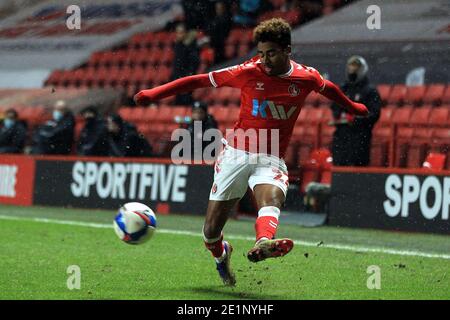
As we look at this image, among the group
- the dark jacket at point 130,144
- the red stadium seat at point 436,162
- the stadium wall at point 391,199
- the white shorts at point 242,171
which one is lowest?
the white shorts at point 242,171

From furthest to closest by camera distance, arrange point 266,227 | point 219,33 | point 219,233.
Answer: point 219,33
point 219,233
point 266,227

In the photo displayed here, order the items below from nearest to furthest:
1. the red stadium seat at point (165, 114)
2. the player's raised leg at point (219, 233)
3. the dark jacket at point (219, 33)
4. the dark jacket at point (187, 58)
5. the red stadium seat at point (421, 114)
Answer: the player's raised leg at point (219, 233) → the red stadium seat at point (421, 114) → the red stadium seat at point (165, 114) → the dark jacket at point (187, 58) → the dark jacket at point (219, 33)

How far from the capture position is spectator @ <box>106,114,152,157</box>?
1559 cm

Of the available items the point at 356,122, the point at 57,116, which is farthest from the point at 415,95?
the point at 57,116

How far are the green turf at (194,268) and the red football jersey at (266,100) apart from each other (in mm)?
1120

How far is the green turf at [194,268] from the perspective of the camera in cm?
741

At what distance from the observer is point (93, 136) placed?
16.3 meters

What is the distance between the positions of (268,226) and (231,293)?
640mm

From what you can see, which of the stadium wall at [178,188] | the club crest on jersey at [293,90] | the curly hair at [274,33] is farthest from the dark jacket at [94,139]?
the curly hair at [274,33]

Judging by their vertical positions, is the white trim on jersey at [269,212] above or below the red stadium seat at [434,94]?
below

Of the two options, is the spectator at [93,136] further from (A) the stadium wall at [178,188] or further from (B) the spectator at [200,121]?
(B) the spectator at [200,121]

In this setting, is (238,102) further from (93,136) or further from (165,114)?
(93,136)

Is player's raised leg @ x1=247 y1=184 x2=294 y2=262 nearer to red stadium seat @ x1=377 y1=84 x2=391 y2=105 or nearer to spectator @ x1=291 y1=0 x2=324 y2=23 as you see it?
red stadium seat @ x1=377 y1=84 x2=391 y2=105

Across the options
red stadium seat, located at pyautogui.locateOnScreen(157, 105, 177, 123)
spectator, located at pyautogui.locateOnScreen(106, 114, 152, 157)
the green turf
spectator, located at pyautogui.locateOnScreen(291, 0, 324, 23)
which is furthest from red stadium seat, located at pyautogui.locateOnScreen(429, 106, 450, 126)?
spectator, located at pyautogui.locateOnScreen(291, 0, 324, 23)
